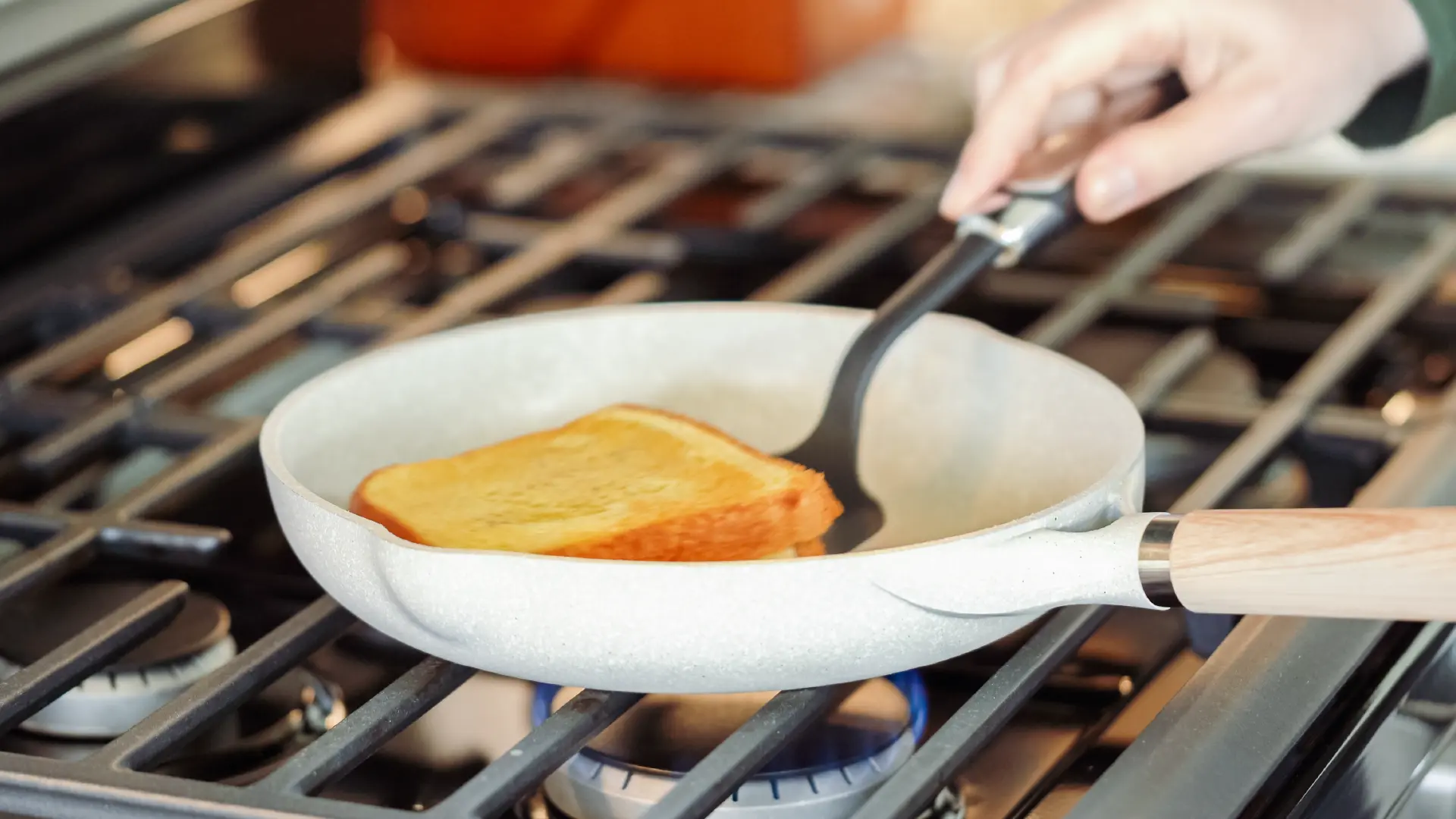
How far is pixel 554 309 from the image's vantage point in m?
0.87

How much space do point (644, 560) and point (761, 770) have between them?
0.07 m

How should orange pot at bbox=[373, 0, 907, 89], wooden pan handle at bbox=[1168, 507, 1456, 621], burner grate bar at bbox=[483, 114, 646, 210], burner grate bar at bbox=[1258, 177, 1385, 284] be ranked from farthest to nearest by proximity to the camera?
A: orange pot at bbox=[373, 0, 907, 89] → burner grate bar at bbox=[483, 114, 646, 210] → burner grate bar at bbox=[1258, 177, 1385, 284] → wooden pan handle at bbox=[1168, 507, 1456, 621]

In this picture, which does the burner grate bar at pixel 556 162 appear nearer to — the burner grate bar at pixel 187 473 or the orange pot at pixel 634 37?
the orange pot at pixel 634 37

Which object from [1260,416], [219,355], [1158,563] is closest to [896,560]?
[1158,563]

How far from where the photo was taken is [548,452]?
0.60 m

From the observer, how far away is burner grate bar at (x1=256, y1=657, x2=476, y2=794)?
1.54 ft

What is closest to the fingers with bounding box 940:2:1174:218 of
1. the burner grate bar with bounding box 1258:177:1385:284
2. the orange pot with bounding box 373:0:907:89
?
the burner grate bar with bounding box 1258:177:1385:284

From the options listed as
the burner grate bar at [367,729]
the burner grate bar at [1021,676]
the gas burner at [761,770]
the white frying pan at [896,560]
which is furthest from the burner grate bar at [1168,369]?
the burner grate bar at [367,729]

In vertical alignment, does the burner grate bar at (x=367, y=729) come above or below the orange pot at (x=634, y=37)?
below

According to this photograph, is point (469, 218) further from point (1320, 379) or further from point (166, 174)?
point (1320, 379)

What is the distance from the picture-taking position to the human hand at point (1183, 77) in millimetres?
669

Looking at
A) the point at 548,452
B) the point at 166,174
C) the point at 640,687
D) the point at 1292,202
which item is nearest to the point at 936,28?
the point at 1292,202

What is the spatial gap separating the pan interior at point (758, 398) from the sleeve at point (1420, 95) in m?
0.26

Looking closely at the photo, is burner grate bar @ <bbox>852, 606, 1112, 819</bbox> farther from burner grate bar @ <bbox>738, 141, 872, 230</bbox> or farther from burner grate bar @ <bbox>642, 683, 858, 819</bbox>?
burner grate bar @ <bbox>738, 141, 872, 230</bbox>
